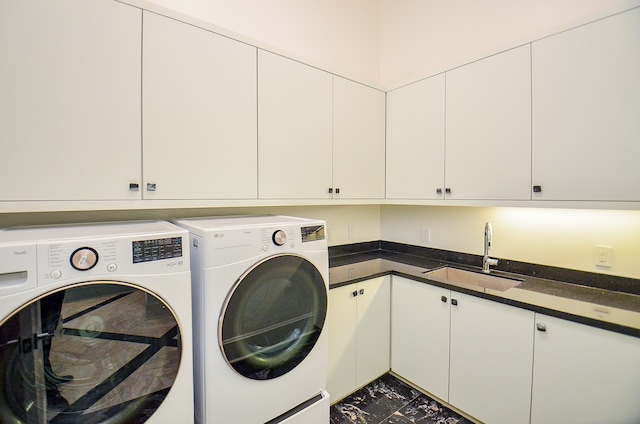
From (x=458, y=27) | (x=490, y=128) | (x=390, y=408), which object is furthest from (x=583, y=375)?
(x=458, y=27)

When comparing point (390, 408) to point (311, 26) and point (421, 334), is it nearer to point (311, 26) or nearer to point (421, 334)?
point (421, 334)

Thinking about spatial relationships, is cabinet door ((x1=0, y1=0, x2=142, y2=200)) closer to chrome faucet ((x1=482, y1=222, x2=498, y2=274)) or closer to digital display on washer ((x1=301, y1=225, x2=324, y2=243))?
digital display on washer ((x1=301, y1=225, x2=324, y2=243))

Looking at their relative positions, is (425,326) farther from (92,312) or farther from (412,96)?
(92,312)

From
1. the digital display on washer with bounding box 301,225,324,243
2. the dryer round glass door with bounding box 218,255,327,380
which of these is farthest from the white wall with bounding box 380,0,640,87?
the dryer round glass door with bounding box 218,255,327,380

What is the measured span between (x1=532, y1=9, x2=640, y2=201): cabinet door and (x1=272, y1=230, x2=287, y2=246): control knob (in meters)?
1.37

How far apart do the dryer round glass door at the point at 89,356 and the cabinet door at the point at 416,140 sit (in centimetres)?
177

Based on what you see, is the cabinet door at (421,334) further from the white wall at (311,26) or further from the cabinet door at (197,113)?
Result: the white wall at (311,26)

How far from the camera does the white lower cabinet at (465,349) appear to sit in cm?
158

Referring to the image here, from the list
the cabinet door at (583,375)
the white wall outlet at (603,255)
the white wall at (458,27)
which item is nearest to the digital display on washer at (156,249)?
the cabinet door at (583,375)

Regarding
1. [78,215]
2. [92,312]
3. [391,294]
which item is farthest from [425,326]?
[78,215]

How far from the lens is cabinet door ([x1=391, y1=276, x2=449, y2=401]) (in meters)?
1.90

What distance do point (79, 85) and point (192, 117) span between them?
0.43 m

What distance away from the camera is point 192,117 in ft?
4.92

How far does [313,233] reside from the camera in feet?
4.83
